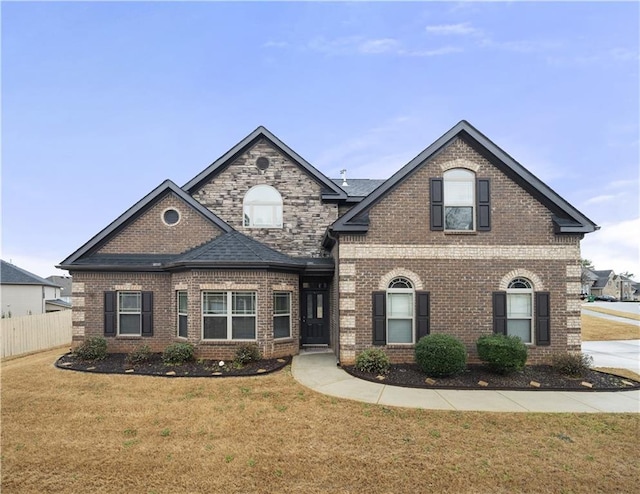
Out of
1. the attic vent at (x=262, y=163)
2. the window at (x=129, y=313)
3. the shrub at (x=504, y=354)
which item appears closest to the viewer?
the shrub at (x=504, y=354)

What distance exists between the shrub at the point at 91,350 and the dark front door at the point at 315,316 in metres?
7.01

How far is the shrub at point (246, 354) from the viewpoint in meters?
11.3

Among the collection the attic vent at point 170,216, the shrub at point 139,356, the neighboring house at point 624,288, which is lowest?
the neighboring house at point 624,288

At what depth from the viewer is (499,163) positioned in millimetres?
11586

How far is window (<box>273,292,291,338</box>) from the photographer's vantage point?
12453 millimetres

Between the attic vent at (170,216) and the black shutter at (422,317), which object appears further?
the attic vent at (170,216)

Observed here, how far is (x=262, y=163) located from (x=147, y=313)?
7.29 m

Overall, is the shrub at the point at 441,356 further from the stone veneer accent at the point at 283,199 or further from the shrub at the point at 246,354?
the stone veneer accent at the point at 283,199

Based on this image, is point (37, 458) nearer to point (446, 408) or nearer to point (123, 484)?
point (123, 484)

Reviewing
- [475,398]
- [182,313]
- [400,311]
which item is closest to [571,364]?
[475,398]

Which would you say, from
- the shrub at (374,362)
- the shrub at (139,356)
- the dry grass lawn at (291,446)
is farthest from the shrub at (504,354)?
the shrub at (139,356)

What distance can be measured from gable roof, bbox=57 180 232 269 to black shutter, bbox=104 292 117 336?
190 centimetres

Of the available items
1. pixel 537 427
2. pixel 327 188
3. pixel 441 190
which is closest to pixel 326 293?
pixel 327 188

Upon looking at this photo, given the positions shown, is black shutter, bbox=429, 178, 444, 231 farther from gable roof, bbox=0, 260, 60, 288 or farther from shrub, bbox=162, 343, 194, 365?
gable roof, bbox=0, 260, 60, 288
